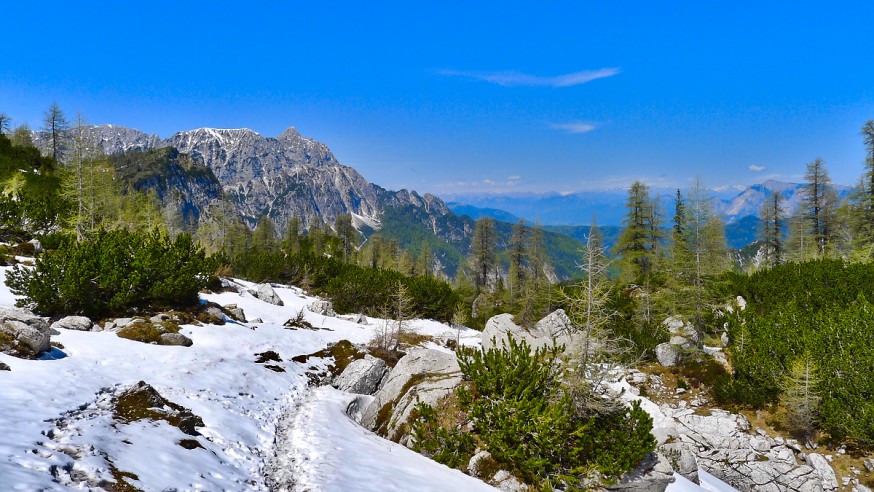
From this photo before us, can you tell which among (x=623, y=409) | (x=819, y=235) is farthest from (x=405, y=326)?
(x=819, y=235)

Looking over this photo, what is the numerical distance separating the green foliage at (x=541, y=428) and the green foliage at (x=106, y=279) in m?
14.8

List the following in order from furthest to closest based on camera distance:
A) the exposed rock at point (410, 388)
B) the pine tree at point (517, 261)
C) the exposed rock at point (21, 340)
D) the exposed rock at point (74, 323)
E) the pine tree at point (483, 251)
→ the pine tree at point (483, 251) → the pine tree at point (517, 261) → the exposed rock at point (74, 323) → the exposed rock at point (410, 388) → the exposed rock at point (21, 340)

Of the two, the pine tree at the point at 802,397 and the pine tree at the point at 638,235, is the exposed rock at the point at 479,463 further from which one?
the pine tree at the point at 638,235

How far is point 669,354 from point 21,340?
3350 centimetres

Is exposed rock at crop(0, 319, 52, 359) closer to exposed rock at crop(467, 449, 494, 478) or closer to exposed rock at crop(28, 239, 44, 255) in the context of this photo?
exposed rock at crop(467, 449, 494, 478)

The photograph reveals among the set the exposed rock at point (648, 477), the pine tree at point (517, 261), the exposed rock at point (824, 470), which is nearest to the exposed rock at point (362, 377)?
the exposed rock at point (648, 477)

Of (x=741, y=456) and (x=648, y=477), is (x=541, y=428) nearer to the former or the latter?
(x=648, y=477)

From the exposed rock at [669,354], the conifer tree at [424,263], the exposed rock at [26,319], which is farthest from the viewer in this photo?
the conifer tree at [424,263]

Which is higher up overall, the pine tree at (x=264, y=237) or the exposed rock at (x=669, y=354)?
the pine tree at (x=264, y=237)

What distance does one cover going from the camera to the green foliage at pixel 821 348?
61.1ft

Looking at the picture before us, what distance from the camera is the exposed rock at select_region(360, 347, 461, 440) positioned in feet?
45.2

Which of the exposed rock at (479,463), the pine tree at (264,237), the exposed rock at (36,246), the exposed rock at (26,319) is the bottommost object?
the exposed rock at (479,463)

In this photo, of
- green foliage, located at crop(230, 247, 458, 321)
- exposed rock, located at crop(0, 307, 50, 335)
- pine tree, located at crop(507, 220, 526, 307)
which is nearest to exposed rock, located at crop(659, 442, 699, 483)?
exposed rock, located at crop(0, 307, 50, 335)

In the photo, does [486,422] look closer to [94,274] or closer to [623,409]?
[623,409]
